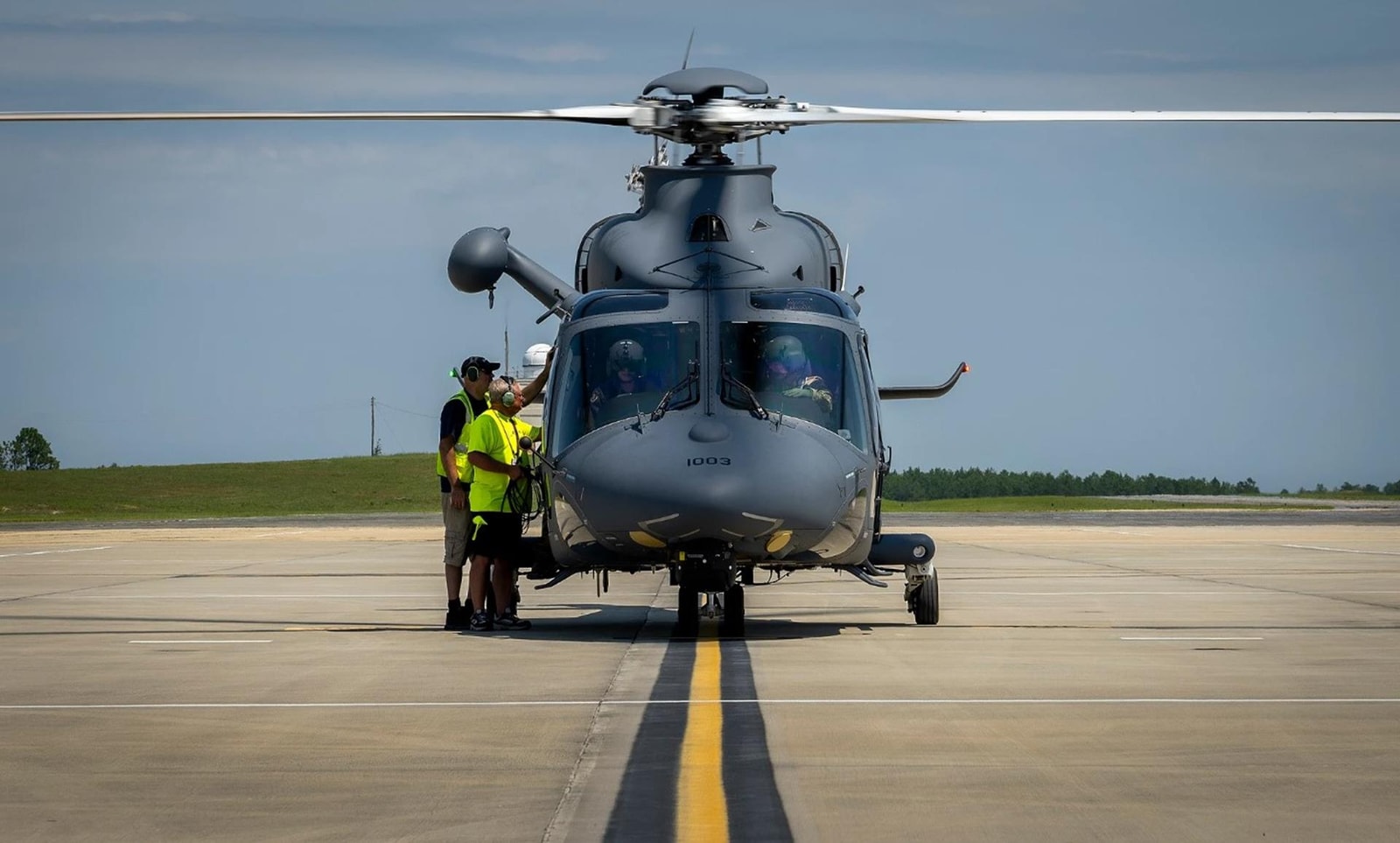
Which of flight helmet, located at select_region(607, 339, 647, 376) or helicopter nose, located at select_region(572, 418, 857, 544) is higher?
flight helmet, located at select_region(607, 339, 647, 376)

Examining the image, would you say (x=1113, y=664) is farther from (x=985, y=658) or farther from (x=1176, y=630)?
(x=1176, y=630)

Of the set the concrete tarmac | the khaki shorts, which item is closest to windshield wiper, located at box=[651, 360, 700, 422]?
the concrete tarmac

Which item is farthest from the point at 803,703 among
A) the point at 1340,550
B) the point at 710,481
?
the point at 1340,550

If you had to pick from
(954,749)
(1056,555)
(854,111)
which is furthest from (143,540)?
(954,749)

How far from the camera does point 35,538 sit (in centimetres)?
4166

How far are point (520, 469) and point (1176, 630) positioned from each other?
16.8ft

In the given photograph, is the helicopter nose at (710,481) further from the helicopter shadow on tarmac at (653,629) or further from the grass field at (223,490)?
the grass field at (223,490)

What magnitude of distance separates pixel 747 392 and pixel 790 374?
0.52 m

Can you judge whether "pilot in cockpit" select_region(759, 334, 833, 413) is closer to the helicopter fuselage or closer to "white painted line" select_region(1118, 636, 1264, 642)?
the helicopter fuselage

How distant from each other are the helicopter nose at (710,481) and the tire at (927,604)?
2146 mm

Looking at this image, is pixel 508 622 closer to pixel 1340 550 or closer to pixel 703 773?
pixel 703 773

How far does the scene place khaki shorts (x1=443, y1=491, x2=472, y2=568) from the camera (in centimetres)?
1551

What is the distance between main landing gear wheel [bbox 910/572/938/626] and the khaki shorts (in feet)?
11.8

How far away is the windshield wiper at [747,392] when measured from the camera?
13.9m
